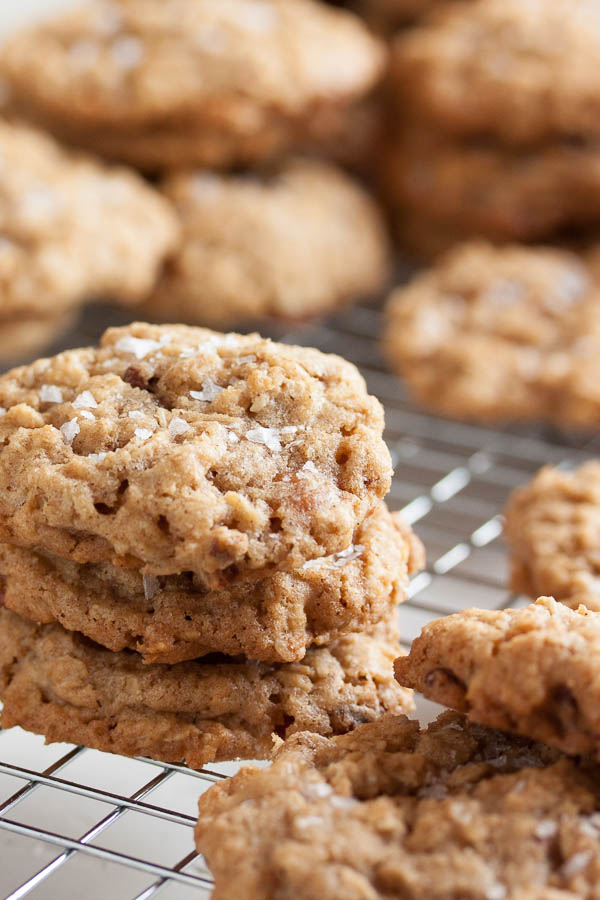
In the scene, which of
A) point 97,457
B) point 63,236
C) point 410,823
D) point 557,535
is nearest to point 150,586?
point 97,457

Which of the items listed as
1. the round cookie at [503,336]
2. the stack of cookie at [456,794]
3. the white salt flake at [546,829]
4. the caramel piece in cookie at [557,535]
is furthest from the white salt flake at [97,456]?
the round cookie at [503,336]

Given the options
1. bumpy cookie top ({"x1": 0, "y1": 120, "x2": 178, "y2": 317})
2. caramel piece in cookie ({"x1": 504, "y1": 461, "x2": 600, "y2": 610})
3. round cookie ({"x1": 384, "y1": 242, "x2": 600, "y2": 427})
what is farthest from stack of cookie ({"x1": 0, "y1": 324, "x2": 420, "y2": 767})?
round cookie ({"x1": 384, "y1": 242, "x2": 600, "y2": 427})

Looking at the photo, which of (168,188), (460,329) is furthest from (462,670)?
(168,188)

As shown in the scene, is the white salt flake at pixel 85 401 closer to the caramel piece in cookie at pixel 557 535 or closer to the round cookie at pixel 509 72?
the caramel piece in cookie at pixel 557 535

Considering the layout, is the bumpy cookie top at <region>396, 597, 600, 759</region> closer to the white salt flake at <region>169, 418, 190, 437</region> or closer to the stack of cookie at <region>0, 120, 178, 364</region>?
the white salt flake at <region>169, 418, 190, 437</region>

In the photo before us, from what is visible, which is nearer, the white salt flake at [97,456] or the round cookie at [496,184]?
the white salt flake at [97,456]

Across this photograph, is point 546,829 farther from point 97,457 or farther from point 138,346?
point 138,346
